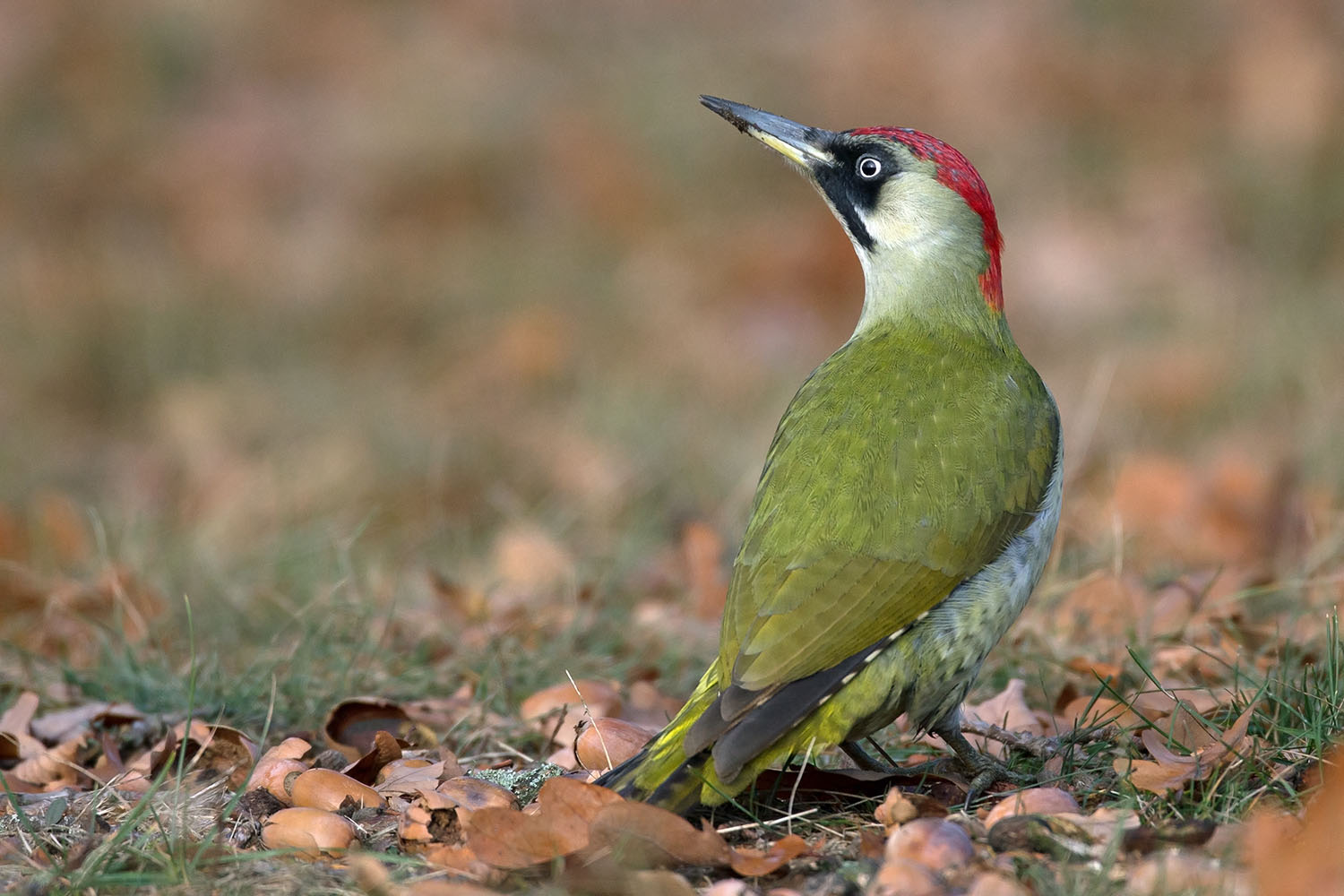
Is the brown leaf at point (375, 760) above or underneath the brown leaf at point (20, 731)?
above

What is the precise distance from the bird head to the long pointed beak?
42 mm

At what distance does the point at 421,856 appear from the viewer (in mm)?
2648

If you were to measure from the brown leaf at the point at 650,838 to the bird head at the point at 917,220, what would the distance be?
57.5 inches

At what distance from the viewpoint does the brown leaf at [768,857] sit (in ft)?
8.32

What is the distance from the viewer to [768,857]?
2.57 meters

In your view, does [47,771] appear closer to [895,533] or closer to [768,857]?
[768,857]

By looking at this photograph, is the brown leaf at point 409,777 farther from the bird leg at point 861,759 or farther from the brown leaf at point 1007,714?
the brown leaf at point 1007,714

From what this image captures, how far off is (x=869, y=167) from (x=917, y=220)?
0.57 ft

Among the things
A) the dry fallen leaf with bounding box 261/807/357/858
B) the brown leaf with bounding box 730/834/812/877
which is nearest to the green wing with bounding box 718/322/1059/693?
the brown leaf with bounding box 730/834/812/877

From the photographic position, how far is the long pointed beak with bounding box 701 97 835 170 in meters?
3.72

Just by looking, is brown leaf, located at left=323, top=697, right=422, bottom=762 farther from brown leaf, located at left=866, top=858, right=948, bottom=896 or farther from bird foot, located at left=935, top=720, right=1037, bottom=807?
brown leaf, located at left=866, top=858, right=948, bottom=896

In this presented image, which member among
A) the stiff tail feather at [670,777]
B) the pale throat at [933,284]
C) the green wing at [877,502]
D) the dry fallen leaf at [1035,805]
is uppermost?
the pale throat at [933,284]

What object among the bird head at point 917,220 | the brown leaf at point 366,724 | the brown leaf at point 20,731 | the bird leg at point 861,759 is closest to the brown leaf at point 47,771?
the brown leaf at point 20,731

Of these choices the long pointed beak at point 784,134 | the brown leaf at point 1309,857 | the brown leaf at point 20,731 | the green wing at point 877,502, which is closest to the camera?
the brown leaf at point 1309,857
